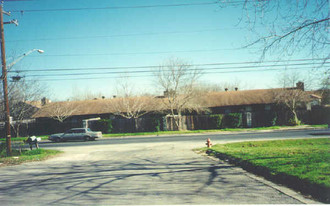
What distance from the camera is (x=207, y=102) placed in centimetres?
3306

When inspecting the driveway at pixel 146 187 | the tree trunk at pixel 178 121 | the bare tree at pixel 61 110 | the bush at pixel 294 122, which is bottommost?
the driveway at pixel 146 187

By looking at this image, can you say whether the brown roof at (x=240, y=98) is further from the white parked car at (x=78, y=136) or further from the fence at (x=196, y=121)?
the white parked car at (x=78, y=136)

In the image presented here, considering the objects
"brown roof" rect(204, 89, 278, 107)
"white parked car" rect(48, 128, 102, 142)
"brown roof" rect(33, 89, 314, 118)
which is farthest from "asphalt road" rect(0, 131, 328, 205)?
"brown roof" rect(204, 89, 278, 107)

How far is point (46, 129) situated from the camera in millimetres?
31359

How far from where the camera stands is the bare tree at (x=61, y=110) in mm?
33109

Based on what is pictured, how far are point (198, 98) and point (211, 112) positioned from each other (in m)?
3.41

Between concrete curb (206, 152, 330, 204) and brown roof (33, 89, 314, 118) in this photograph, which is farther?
brown roof (33, 89, 314, 118)

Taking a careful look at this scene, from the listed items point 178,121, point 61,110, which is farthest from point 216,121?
point 61,110

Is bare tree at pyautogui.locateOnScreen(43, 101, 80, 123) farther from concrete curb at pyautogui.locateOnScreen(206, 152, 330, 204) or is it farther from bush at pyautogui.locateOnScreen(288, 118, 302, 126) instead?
concrete curb at pyautogui.locateOnScreen(206, 152, 330, 204)

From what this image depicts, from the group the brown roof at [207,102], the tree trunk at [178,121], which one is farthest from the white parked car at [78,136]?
the brown roof at [207,102]

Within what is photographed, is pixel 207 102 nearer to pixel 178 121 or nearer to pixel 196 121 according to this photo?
pixel 196 121

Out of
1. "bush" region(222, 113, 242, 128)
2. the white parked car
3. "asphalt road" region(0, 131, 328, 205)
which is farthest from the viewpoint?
"bush" region(222, 113, 242, 128)

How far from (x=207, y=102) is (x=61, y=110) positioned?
2306 centimetres

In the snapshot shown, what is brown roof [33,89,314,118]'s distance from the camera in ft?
105
